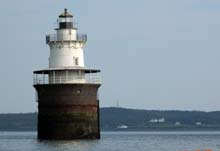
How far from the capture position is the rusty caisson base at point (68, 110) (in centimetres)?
7450

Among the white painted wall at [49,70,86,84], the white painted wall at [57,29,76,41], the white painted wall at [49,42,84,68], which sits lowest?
the white painted wall at [49,70,86,84]

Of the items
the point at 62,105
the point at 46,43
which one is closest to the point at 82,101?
the point at 62,105

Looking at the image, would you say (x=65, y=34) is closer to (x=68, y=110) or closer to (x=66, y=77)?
(x=66, y=77)

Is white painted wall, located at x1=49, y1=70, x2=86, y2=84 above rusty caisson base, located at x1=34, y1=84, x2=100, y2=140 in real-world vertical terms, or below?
above

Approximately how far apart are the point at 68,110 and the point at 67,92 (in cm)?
149

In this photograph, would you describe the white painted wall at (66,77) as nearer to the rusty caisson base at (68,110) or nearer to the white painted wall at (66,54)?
the white painted wall at (66,54)

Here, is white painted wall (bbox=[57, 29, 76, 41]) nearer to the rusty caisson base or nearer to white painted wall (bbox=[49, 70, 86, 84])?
white painted wall (bbox=[49, 70, 86, 84])

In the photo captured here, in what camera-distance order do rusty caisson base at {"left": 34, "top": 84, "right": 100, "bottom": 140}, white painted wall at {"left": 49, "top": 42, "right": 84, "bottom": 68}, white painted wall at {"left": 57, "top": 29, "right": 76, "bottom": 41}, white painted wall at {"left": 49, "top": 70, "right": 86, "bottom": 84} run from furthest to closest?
1. white painted wall at {"left": 49, "top": 42, "right": 84, "bottom": 68}
2. white painted wall at {"left": 57, "top": 29, "right": 76, "bottom": 41}
3. white painted wall at {"left": 49, "top": 70, "right": 86, "bottom": 84}
4. rusty caisson base at {"left": 34, "top": 84, "right": 100, "bottom": 140}

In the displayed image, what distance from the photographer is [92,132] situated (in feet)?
249

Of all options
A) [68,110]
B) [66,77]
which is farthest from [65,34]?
[68,110]

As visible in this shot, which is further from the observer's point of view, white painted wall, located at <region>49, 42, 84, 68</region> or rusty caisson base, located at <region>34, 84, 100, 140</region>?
white painted wall, located at <region>49, 42, 84, 68</region>

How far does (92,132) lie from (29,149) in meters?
8.76

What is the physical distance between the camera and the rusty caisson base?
244 ft

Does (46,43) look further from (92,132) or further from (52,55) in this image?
(92,132)
